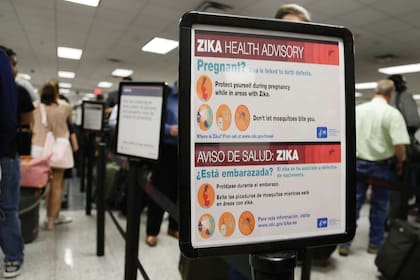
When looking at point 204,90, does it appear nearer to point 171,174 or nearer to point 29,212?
point 171,174

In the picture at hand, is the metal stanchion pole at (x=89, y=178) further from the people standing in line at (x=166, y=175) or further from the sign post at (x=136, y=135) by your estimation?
the sign post at (x=136, y=135)

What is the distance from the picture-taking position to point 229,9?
3912 millimetres

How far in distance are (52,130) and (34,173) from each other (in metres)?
0.57

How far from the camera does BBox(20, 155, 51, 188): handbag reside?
2258 mm

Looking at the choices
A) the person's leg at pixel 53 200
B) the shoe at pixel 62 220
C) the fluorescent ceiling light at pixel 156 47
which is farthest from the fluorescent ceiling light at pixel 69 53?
the shoe at pixel 62 220

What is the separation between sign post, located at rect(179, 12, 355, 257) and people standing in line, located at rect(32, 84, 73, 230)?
2630 mm

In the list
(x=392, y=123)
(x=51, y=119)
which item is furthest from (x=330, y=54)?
(x=51, y=119)

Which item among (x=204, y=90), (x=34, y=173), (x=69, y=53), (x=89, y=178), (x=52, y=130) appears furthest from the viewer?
(x=69, y=53)

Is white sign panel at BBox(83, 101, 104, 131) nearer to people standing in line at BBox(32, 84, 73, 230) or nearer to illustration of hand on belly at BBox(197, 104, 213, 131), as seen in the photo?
people standing in line at BBox(32, 84, 73, 230)

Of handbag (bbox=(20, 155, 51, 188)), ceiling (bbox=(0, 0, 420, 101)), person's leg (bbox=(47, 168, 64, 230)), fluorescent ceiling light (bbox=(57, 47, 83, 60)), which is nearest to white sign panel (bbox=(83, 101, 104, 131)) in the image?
person's leg (bbox=(47, 168, 64, 230))

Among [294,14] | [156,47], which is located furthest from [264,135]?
[156,47]

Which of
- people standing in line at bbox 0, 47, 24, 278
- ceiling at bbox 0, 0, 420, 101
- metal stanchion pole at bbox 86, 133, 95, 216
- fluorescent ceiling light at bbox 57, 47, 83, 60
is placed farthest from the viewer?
fluorescent ceiling light at bbox 57, 47, 83, 60

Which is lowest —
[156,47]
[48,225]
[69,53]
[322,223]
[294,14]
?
[48,225]

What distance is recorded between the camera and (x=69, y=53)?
7.09 metres
